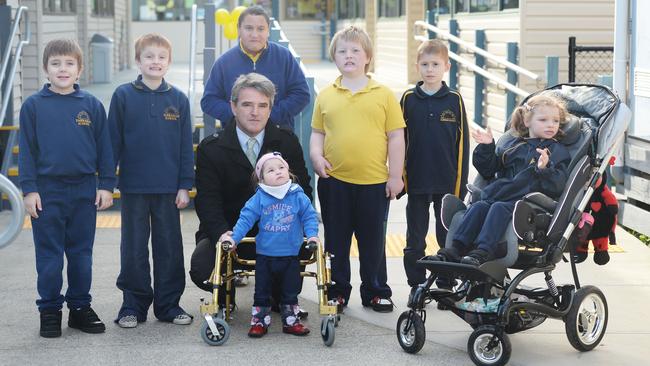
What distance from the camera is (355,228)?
6.50 metres

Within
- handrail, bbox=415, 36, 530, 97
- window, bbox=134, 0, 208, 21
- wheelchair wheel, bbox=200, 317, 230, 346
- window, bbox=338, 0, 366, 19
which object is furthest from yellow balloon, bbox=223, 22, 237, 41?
window, bbox=134, 0, 208, 21

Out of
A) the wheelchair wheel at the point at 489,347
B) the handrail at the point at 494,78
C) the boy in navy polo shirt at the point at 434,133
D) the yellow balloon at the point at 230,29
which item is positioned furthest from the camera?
the yellow balloon at the point at 230,29

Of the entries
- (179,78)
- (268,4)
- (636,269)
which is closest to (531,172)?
(636,269)

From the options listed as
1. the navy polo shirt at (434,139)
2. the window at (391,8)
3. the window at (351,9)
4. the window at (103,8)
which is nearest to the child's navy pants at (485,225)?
the navy polo shirt at (434,139)

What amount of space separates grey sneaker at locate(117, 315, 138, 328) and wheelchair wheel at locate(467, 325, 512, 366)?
1824 millimetres

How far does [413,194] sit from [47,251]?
2.05 m

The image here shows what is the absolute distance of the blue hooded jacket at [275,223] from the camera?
19.0ft

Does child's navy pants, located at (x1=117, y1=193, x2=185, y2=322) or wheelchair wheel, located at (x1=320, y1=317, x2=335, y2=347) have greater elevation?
child's navy pants, located at (x1=117, y1=193, x2=185, y2=322)

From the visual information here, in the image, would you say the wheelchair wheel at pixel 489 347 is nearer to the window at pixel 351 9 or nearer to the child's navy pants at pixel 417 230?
the child's navy pants at pixel 417 230

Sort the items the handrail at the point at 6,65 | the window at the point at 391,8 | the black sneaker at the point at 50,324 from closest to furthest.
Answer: the black sneaker at the point at 50,324, the handrail at the point at 6,65, the window at the point at 391,8

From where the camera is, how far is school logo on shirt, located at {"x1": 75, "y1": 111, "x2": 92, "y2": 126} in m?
5.84

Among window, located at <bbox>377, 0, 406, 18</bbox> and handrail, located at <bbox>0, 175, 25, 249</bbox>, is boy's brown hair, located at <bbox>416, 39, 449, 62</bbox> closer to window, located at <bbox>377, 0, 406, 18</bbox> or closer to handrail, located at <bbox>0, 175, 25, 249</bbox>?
handrail, located at <bbox>0, 175, 25, 249</bbox>

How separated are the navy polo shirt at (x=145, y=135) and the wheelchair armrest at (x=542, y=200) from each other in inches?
74.4

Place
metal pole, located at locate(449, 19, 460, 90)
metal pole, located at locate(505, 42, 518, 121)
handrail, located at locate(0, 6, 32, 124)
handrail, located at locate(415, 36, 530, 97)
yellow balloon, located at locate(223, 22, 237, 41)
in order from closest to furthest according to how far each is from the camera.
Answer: handrail, located at locate(0, 6, 32, 124)
handrail, located at locate(415, 36, 530, 97)
metal pole, located at locate(505, 42, 518, 121)
yellow balloon, located at locate(223, 22, 237, 41)
metal pole, located at locate(449, 19, 460, 90)
